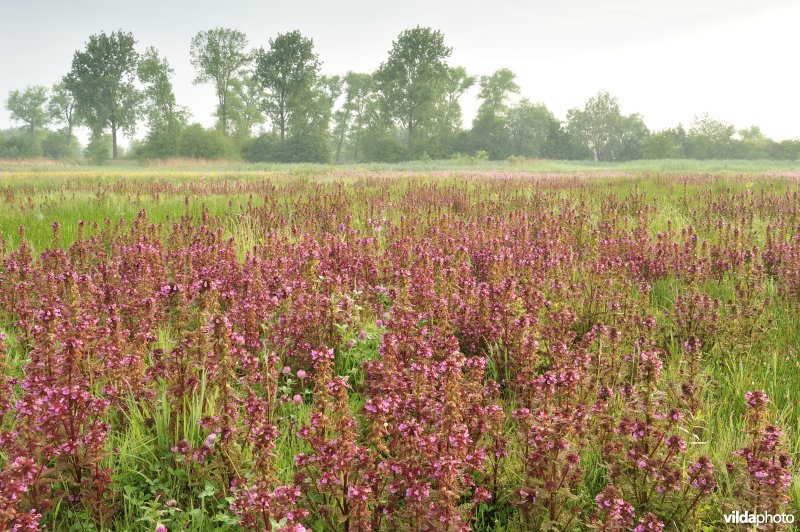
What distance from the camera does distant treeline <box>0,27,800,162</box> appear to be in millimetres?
64625

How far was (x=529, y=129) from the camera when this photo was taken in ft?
Result: 267

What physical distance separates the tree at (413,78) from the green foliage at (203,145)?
2164cm

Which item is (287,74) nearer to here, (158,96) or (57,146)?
(158,96)

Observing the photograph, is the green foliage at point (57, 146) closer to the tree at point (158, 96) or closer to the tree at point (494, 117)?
the tree at point (158, 96)

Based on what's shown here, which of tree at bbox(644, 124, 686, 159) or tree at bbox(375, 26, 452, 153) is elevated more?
tree at bbox(375, 26, 452, 153)

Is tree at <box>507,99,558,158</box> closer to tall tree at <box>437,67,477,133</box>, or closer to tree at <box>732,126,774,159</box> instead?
tall tree at <box>437,67,477,133</box>

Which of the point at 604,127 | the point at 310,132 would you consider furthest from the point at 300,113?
the point at 604,127

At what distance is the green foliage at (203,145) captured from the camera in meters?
58.6

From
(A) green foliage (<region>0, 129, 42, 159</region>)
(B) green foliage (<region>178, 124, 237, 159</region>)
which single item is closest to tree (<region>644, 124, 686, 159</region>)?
(B) green foliage (<region>178, 124, 237, 159</region>)

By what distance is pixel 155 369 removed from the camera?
112 inches

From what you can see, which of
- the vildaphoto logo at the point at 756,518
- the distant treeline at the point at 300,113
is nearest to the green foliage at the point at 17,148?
the distant treeline at the point at 300,113

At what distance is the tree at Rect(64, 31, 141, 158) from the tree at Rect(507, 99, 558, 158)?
53.3 m

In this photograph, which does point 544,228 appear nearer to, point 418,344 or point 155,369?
point 418,344

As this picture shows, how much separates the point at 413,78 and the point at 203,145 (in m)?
28.0
